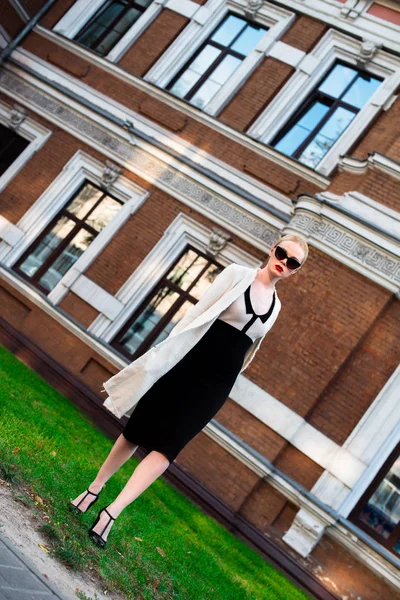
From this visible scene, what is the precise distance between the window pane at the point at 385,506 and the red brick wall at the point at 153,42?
814cm

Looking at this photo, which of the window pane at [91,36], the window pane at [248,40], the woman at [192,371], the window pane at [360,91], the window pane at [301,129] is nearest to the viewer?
the woman at [192,371]

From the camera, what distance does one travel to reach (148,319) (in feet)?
37.4

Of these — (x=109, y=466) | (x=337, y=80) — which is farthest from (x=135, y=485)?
(x=337, y=80)

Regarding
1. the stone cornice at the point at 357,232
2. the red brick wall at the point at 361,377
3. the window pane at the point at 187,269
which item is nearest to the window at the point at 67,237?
the window pane at the point at 187,269

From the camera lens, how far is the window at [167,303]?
1120 cm

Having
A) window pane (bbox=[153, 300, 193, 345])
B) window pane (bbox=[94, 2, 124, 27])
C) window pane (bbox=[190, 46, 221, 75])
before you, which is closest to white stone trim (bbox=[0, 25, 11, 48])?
window pane (bbox=[94, 2, 124, 27])

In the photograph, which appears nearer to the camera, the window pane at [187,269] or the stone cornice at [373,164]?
the stone cornice at [373,164]

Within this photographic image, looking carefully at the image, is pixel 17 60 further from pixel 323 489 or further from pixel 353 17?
pixel 323 489

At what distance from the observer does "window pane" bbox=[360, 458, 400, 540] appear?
9.20 metres

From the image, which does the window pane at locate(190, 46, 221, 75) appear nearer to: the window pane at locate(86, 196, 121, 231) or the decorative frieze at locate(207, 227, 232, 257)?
the window pane at locate(86, 196, 121, 231)

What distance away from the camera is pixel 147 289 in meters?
11.4

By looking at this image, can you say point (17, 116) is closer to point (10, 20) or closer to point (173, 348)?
point (10, 20)

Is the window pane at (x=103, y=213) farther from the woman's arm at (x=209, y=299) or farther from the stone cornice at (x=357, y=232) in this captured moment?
the woman's arm at (x=209, y=299)

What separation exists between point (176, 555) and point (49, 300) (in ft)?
22.4
